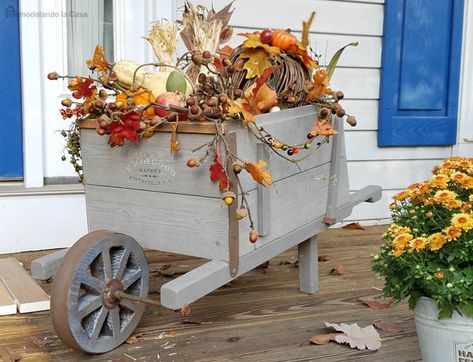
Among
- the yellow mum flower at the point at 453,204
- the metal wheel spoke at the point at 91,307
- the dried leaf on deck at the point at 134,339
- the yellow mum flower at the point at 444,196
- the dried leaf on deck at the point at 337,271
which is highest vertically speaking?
the yellow mum flower at the point at 444,196

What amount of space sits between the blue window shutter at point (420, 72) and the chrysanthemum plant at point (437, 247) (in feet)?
6.23

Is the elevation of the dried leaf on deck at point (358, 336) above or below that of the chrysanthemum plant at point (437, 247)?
below

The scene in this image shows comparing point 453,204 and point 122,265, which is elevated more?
point 453,204

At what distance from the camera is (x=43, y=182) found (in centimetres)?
277

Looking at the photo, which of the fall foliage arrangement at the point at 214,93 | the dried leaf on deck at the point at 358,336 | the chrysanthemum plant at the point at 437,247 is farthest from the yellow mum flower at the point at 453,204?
the dried leaf on deck at the point at 358,336

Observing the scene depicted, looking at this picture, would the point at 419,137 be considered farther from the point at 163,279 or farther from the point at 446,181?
the point at 446,181

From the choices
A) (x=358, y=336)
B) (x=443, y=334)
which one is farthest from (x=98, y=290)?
(x=443, y=334)

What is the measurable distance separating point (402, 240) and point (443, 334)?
242mm

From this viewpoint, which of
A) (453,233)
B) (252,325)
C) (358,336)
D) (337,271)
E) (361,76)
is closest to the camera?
(453,233)

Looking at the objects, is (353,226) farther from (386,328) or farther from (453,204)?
(453,204)

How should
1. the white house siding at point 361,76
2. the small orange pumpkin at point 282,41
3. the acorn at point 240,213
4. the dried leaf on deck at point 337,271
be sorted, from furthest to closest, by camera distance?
the white house siding at point 361,76 < the dried leaf on deck at point 337,271 < the small orange pumpkin at point 282,41 < the acorn at point 240,213

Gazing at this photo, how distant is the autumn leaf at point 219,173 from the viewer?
1.45 metres

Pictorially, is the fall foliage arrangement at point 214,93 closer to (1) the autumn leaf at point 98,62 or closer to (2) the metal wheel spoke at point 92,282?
(1) the autumn leaf at point 98,62

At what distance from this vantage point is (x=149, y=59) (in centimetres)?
291
